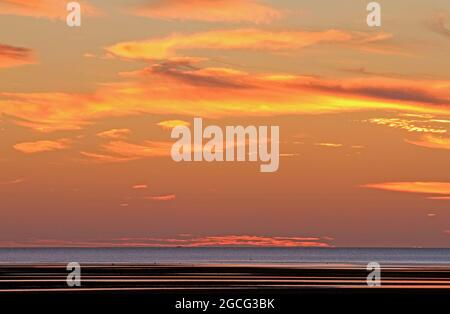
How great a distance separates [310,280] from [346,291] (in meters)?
19.0

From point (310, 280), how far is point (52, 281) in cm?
2392

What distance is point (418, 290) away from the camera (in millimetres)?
80188

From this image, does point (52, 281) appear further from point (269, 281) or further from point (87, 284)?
point (269, 281)

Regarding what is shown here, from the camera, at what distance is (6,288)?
79875 millimetres
